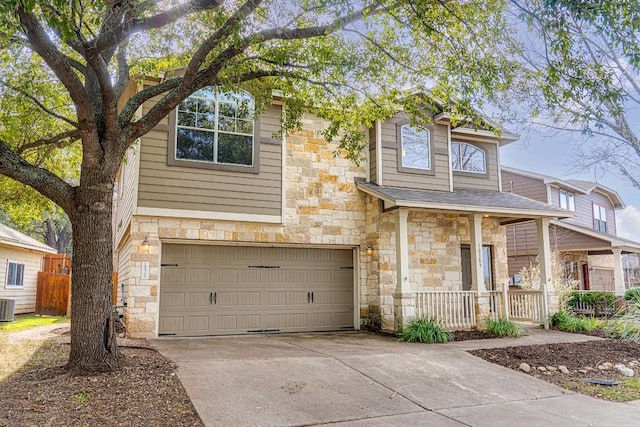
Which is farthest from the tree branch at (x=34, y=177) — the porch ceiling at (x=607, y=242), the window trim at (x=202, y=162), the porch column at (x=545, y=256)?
the porch ceiling at (x=607, y=242)

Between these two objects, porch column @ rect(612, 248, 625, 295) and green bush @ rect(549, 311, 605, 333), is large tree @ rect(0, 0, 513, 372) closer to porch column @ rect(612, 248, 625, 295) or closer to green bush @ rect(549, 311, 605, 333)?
green bush @ rect(549, 311, 605, 333)

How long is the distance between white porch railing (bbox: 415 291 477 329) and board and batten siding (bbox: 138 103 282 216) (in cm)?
382

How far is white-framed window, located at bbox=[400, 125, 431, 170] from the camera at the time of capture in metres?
11.9

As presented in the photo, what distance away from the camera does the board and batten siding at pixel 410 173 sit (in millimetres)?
11625

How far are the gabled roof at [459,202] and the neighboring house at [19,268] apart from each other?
11.7 m

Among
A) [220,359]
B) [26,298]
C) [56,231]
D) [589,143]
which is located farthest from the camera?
[56,231]

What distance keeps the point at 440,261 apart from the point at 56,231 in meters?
29.3

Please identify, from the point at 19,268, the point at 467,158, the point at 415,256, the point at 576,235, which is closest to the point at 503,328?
the point at 415,256

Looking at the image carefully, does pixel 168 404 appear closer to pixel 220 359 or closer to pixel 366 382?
pixel 220 359

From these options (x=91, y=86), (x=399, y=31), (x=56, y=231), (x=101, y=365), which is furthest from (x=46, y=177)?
(x=56, y=231)

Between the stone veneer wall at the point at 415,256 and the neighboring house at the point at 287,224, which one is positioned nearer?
the neighboring house at the point at 287,224

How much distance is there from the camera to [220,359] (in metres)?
7.31

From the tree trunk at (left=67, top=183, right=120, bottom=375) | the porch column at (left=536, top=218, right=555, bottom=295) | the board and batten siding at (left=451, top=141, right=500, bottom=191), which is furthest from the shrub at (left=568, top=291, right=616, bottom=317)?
the tree trunk at (left=67, top=183, right=120, bottom=375)

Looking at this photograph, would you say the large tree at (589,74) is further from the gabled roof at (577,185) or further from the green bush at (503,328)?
the gabled roof at (577,185)
